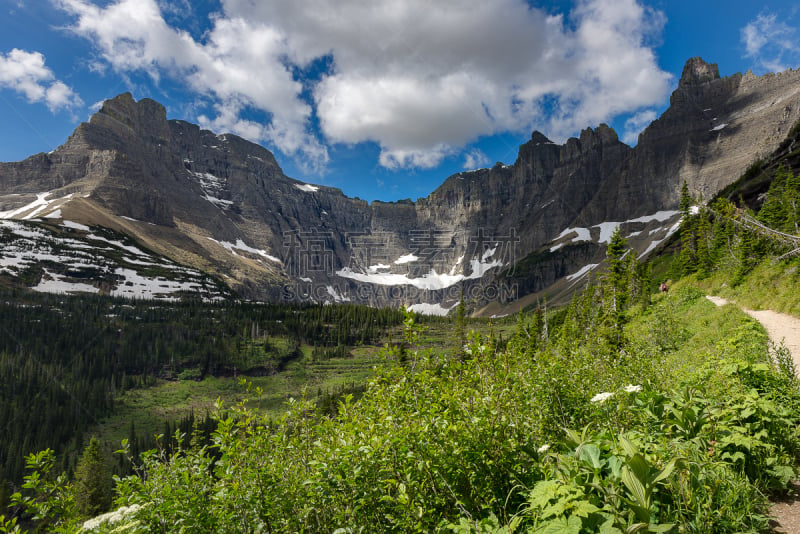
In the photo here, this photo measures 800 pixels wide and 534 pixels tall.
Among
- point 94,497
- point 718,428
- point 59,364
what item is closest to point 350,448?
point 718,428

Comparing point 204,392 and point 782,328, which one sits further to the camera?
point 204,392

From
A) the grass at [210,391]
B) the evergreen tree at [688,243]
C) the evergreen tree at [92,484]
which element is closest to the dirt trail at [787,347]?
the evergreen tree at [688,243]

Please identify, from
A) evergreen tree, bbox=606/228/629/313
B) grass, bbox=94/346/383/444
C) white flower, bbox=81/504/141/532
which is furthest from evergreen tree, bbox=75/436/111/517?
evergreen tree, bbox=606/228/629/313

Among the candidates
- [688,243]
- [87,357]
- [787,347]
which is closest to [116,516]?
[787,347]

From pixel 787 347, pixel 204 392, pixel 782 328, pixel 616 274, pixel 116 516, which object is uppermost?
pixel 616 274

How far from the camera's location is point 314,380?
160 meters

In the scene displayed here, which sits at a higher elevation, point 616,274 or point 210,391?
point 616,274

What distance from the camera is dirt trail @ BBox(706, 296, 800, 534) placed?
398 cm

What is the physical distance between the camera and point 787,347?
959 centimetres

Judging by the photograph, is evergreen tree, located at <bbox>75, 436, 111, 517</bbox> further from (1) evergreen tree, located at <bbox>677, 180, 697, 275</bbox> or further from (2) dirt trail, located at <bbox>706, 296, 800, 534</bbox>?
(1) evergreen tree, located at <bbox>677, 180, 697, 275</bbox>

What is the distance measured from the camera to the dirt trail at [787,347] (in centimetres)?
398

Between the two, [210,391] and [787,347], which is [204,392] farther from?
[787,347]

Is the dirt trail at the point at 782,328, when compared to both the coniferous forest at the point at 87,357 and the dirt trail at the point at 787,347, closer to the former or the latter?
the dirt trail at the point at 787,347

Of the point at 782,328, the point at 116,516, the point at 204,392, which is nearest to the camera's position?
the point at 116,516
